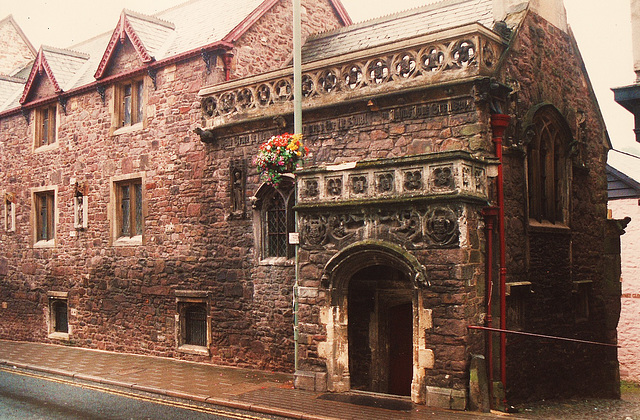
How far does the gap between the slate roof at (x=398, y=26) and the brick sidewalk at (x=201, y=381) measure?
22.3ft

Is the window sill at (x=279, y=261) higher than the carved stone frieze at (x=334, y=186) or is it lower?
lower

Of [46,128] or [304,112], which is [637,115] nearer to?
[304,112]

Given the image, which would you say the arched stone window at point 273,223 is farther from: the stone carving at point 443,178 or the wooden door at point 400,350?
the stone carving at point 443,178

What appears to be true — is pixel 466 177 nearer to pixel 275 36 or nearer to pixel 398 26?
pixel 398 26

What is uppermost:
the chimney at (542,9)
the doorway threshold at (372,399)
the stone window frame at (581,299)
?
the chimney at (542,9)

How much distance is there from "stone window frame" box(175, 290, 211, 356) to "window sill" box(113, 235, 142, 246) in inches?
84.5

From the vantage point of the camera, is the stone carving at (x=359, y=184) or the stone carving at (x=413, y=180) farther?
the stone carving at (x=359, y=184)

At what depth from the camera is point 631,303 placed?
2069 centimetres

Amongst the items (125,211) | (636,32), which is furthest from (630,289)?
(125,211)

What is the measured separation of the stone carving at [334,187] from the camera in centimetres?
1193

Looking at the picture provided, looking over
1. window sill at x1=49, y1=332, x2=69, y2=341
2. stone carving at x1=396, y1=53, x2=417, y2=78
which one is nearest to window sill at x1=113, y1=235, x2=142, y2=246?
window sill at x1=49, y1=332, x2=69, y2=341

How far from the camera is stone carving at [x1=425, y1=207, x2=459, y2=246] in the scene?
421 inches

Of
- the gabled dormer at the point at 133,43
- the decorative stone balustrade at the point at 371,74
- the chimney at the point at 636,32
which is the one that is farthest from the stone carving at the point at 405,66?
the gabled dormer at the point at 133,43

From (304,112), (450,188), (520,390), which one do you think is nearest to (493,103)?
(450,188)
